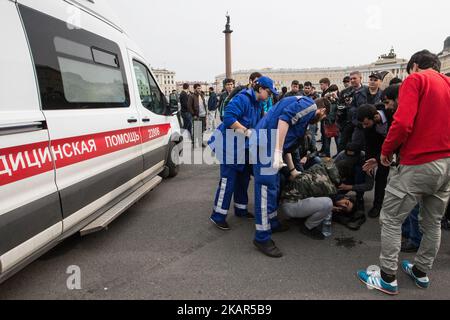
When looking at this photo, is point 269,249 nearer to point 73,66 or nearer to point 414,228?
point 414,228

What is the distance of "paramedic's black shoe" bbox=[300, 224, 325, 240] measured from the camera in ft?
10.7

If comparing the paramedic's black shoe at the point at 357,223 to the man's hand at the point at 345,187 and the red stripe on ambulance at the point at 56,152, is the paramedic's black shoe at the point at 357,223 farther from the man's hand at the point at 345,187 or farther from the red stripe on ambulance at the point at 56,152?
the red stripe on ambulance at the point at 56,152

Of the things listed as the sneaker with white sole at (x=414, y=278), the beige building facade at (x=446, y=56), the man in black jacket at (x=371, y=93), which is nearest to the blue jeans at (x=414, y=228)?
the sneaker with white sole at (x=414, y=278)

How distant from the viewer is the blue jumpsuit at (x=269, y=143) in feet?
8.94

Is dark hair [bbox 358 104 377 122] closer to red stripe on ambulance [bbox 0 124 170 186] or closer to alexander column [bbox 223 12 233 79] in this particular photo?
red stripe on ambulance [bbox 0 124 170 186]

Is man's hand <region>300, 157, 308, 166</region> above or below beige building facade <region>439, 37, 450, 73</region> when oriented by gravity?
below

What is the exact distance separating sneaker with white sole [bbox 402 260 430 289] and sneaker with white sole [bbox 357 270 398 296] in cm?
25

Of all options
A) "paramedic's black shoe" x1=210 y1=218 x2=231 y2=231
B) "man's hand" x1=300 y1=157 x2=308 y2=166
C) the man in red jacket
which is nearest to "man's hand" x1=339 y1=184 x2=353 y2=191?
"man's hand" x1=300 y1=157 x2=308 y2=166

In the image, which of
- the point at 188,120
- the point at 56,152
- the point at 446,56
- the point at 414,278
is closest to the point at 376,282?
the point at 414,278

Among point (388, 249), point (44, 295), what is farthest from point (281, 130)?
point (44, 295)

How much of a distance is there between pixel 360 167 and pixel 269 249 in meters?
1.84

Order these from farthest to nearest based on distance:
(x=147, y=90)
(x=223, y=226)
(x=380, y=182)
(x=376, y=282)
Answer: (x=147, y=90) → (x=380, y=182) → (x=223, y=226) → (x=376, y=282)

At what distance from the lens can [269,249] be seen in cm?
289
